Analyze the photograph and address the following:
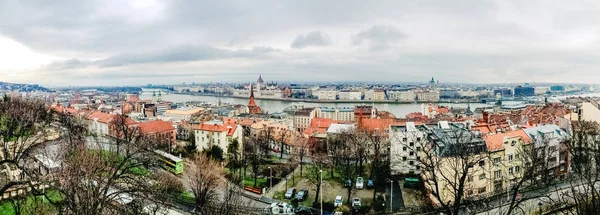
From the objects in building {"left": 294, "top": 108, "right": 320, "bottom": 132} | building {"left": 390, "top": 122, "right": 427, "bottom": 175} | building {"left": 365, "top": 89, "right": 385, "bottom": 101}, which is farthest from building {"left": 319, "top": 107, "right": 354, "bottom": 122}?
building {"left": 365, "top": 89, "right": 385, "bottom": 101}

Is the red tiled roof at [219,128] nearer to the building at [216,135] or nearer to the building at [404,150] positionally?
the building at [216,135]

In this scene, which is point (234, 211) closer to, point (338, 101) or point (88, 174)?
point (88, 174)

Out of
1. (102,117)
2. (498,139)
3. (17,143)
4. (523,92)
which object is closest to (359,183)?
(498,139)

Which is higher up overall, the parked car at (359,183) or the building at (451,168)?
the building at (451,168)

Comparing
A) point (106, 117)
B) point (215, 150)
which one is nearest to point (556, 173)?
point (215, 150)

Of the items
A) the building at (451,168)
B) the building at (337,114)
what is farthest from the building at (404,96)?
the building at (451,168)

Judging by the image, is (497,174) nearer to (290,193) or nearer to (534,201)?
(534,201)
